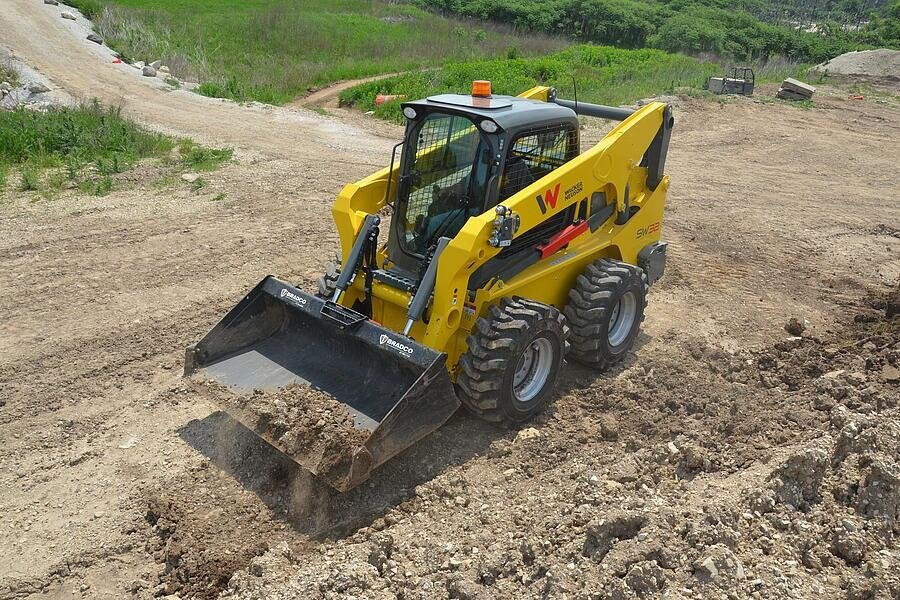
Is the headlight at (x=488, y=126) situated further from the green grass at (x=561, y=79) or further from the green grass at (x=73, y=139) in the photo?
the green grass at (x=561, y=79)

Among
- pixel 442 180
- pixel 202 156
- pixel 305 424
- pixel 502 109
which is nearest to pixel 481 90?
pixel 502 109

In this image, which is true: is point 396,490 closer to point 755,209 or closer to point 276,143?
point 755,209

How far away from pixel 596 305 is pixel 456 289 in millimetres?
1425

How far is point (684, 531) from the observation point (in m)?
3.72

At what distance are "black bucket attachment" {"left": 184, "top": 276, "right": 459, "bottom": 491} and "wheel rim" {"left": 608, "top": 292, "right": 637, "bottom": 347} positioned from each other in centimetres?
212

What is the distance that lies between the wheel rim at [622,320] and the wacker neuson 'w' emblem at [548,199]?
1305 millimetres

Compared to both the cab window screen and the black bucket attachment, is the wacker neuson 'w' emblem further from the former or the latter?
the black bucket attachment

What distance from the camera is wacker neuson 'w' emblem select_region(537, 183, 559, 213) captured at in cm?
514

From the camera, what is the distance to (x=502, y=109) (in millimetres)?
5094

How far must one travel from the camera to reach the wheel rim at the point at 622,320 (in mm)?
6141

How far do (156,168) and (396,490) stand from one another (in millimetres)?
8388

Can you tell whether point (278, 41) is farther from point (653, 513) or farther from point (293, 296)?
point (653, 513)

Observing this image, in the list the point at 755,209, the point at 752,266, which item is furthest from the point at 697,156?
the point at 752,266

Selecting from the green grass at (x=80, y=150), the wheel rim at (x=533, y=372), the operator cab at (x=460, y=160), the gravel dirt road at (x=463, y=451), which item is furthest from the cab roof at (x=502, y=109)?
the green grass at (x=80, y=150)
